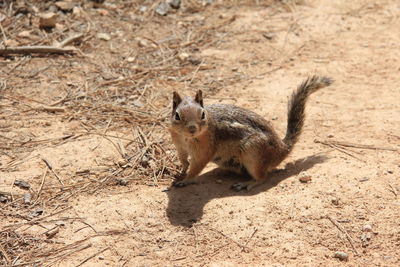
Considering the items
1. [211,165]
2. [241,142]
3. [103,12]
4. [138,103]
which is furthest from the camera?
[103,12]

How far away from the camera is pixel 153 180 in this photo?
17.4ft

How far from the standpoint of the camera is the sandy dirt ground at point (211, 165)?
13.9 feet

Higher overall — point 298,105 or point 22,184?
point 298,105

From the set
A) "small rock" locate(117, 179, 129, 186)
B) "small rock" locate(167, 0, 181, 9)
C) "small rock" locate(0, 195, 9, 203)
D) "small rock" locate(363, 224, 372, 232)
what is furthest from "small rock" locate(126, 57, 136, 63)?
"small rock" locate(363, 224, 372, 232)

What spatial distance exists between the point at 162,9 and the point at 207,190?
14.0 ft

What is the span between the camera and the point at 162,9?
8562 millimetres

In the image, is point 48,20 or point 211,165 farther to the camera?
point 48,20

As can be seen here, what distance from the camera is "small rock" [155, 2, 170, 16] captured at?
852 cm

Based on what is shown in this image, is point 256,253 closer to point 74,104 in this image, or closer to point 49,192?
point 49,192

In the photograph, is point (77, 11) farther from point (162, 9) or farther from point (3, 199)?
point (3, 199)

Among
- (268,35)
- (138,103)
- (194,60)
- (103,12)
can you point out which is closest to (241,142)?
(138,103)

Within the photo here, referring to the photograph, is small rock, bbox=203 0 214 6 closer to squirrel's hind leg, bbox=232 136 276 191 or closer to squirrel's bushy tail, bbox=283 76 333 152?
squirrel's bushy tail, bbox=283 76 333 152

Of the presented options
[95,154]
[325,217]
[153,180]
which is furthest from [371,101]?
[95,154]

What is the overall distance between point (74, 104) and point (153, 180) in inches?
65.9
